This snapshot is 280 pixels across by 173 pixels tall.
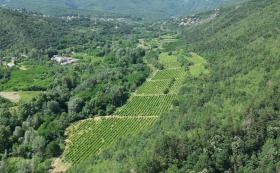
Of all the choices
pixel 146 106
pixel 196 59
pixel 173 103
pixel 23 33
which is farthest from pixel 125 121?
pixel 23 33

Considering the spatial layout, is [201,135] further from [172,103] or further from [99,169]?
[172,103]

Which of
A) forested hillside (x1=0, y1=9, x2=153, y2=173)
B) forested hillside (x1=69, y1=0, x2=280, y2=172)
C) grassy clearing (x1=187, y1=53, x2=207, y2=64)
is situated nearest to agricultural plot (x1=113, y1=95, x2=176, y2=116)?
forested hillside (x1=0, y1=9, x2=153, y2=173)

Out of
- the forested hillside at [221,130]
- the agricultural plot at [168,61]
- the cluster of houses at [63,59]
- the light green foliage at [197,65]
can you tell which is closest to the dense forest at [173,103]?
the forested hillside at [221,130]

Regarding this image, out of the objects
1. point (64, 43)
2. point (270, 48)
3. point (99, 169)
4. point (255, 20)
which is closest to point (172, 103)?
point (270, 48)

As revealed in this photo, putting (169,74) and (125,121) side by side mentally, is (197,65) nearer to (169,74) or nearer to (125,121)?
(169,74)

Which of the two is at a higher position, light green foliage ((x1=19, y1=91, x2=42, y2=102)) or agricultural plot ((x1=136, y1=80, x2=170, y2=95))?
agricultural plot ((x1=136, y1=80, x2=170, y2=95))

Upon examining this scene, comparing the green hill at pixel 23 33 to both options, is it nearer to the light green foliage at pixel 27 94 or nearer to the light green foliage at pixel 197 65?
the light green foliage at pixel 27 94

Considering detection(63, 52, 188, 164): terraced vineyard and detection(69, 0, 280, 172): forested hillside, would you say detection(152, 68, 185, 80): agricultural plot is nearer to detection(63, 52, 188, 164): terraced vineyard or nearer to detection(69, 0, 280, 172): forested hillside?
detection(63, 52, 188, 164): terraced vineyard
